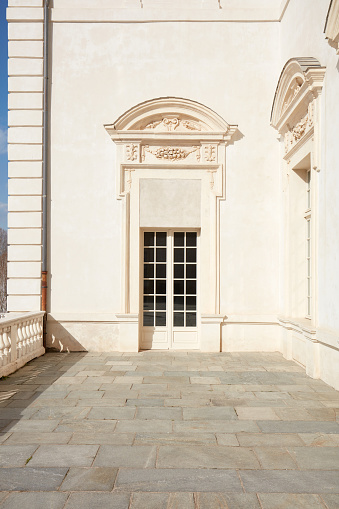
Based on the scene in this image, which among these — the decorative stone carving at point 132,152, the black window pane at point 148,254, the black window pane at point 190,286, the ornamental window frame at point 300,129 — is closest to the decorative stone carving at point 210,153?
the ornamental window frame at point 300,129

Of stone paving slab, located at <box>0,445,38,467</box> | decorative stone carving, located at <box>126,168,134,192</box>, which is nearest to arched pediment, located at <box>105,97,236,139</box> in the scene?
decorative stone carving, located at <box>126,168,134,192</box>

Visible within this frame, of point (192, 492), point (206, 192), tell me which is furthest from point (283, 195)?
point (192, 492)

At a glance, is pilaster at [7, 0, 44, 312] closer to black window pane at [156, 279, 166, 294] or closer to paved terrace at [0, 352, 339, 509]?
black window pane at [156, 279, 166, 294]

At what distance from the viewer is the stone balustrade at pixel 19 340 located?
658 centimetres

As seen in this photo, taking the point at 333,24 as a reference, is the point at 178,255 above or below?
below

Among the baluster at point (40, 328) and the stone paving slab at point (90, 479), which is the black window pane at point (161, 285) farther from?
the stone paving slab at point (90, 479)

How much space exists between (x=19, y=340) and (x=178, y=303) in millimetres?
3060

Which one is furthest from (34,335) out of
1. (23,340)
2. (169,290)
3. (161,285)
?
(169,290)

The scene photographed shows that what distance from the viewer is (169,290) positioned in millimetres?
8898

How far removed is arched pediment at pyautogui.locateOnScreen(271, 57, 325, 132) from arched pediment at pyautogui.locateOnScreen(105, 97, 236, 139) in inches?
36.7

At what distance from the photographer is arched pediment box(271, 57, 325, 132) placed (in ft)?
20.8

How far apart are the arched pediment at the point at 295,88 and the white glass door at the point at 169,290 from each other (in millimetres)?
2694

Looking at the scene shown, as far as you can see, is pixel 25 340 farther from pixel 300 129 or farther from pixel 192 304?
pixel 300 129

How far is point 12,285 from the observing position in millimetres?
8695
